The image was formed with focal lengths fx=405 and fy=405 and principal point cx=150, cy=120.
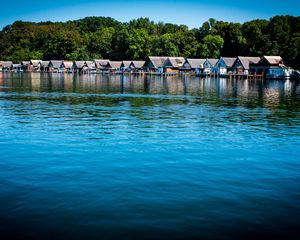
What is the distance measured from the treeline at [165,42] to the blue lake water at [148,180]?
3269 inches

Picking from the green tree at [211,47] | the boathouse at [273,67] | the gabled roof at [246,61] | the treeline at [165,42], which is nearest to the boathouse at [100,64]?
the treeline at [165,42]

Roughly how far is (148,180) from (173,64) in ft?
355

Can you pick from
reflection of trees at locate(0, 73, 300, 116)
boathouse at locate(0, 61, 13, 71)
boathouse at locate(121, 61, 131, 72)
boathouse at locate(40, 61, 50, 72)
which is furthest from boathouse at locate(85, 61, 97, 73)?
reflection of trees at locate(0, 73, 300, 116)

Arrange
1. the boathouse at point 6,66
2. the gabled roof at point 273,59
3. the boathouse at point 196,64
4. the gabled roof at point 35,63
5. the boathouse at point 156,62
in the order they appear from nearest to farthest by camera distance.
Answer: the gabled roof at point 273,59
the boathouse at point 196,64
the boathouse at point 156,62
the gabled roof at point 35,63
the boathouse at point 6,66

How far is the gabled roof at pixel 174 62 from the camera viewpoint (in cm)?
11778

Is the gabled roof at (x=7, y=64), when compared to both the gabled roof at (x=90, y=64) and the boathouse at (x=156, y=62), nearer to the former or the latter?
the gabled roof at (x=90, y=64)

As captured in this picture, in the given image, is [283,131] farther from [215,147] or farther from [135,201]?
[135,201]

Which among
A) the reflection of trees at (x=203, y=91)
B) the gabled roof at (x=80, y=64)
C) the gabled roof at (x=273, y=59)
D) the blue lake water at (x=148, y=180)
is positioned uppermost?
the gabled roof at (x=80, y=64)

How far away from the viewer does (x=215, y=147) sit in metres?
15.2

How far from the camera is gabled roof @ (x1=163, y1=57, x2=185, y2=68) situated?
118 meters

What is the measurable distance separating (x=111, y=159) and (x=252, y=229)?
626 cm

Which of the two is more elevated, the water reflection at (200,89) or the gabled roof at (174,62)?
the gabled roof at (174,62)

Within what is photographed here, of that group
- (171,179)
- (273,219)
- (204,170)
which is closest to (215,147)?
(204,170)

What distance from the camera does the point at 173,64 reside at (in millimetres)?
117438
